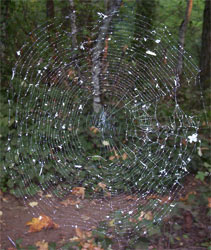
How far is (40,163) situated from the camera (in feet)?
12.9

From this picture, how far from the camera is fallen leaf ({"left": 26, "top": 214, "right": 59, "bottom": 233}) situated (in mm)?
3453

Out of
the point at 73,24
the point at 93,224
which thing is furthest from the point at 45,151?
the point at 73,24

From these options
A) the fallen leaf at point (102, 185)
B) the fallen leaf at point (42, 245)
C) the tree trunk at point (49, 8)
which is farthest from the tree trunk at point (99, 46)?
the fallen leaf at point (42, 245)

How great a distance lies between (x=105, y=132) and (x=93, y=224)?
128 cm

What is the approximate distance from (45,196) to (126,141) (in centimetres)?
128

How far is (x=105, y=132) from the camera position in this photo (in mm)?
4117

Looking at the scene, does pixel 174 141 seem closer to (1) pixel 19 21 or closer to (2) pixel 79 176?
(2) pixel 79 176

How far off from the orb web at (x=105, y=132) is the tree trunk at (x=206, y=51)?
42.9 inches

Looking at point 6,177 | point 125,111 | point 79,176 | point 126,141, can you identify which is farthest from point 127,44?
point 6,177

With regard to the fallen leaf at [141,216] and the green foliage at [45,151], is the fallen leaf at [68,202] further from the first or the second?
the fallen leaf at [141,216]

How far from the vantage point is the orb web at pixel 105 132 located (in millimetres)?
3342

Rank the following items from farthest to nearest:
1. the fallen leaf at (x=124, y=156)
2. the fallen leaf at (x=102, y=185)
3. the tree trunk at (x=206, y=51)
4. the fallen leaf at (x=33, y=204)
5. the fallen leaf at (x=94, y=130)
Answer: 1. the tree trunk at (x=206, y=51)
2. the fallen leaf at (x=94, y=130)
3. the fallen leaf at (x=33, y=204)
4. the fallen leaf at (x=124, y=156)
5. the fallen leaf at (x=102, y=185)

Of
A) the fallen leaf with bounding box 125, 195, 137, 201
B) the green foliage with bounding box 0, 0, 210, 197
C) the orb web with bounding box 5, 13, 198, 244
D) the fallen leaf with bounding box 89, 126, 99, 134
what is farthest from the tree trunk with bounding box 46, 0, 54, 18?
the fallen leaf with bounding box 125, 195, 137, 201

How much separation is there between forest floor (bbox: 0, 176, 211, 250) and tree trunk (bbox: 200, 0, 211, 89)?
1771 mm
